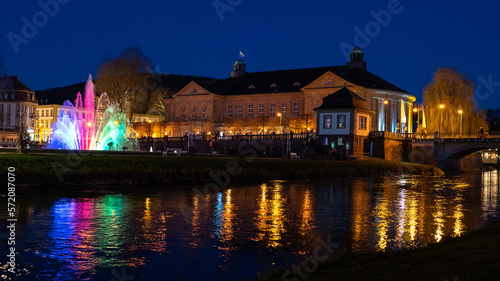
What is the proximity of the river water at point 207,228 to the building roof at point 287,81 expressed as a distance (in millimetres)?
64515

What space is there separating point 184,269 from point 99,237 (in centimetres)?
524

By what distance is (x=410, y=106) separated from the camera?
10375cm

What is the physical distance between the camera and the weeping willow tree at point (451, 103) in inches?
3145

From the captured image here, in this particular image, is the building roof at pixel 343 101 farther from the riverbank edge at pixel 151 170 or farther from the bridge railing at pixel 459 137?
the riverbank edge at pixel 151 170

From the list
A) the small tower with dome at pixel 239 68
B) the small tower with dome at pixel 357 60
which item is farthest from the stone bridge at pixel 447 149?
the small tower with dome at pixel 239 68

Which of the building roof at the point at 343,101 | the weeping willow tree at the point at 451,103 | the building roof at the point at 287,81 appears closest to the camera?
the building roof at the point at 343,101

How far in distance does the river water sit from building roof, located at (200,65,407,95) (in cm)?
6451

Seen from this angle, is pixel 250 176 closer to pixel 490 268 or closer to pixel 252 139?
pixel 252 139

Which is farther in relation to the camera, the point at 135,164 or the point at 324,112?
the point at 324,112

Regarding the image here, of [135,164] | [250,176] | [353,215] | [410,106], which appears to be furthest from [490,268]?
[410,106]

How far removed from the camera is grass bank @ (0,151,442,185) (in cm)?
3656

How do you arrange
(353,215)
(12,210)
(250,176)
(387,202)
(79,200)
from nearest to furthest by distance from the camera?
1. (12,210)
2. (353,215)
3. (79,200)
4. (387,202)
5. (250,176)

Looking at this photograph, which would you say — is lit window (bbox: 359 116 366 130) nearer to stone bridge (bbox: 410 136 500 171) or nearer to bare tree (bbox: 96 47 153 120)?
stone bridge (bbox: 410 136 500 171)

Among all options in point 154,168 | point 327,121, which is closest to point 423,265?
point 154,168
